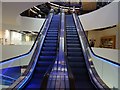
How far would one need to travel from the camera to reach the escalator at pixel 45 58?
5828mm

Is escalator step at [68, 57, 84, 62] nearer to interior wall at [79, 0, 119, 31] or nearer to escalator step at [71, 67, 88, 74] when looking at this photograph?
escalator step at [71, 67, 88, 74]

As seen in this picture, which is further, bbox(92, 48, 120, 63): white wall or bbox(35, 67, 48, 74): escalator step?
bbox(92, 48, 120, 63): white wall

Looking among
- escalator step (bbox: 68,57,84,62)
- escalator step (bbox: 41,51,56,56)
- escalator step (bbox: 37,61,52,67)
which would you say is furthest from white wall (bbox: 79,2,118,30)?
escalator step (bbox: 37,61,52,67)

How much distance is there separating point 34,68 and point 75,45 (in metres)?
2.63

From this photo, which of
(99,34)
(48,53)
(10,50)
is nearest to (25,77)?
(48,53)

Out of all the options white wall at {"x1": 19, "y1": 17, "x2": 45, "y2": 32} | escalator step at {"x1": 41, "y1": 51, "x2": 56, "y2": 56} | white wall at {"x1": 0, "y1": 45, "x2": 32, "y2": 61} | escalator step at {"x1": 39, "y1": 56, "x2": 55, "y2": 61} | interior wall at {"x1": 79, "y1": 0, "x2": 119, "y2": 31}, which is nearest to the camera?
escalator step at {"x1": 39, "y1": 56, "x2": 55, "y2": 61}

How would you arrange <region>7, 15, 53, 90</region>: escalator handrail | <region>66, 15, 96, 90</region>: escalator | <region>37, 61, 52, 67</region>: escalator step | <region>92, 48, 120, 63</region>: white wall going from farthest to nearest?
<region>92, 48, 120, 63</region>: white wall, <region>37, 61, 52, 67</region>: escalator step, <region>66, 15, 96, 90</region>: escalator, <region>7, 15, 53, 90</region>: escalator handrail

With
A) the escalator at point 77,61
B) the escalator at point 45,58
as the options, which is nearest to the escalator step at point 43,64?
the escalator at point 45,58

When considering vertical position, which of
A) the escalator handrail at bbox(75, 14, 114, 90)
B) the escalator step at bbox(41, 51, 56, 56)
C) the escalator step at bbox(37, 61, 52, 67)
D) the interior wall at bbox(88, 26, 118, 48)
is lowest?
the escalator handrail at bbox(75, 14, 114, 90)

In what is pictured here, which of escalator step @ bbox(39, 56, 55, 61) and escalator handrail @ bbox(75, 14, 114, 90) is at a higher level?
escalator step @ bbox(39, 56, 55, 61)

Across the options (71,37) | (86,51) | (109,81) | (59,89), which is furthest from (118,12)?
(59,89)

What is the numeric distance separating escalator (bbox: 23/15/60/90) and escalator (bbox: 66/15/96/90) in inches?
25.5

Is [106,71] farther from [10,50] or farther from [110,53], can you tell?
[10,50]

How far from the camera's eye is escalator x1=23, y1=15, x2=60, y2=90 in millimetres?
5828
